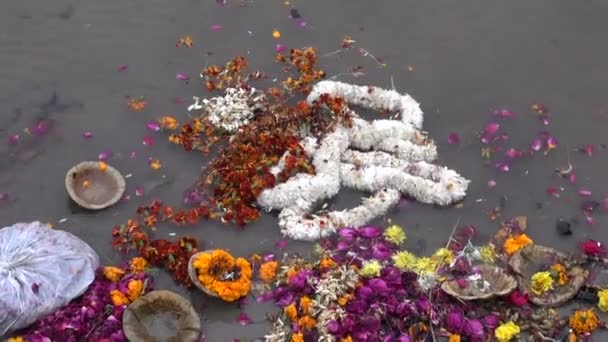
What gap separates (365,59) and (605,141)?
2.78 metres

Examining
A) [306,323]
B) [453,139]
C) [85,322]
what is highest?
[453,139]

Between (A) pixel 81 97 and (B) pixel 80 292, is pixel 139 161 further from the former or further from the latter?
(B) pixel 80 292

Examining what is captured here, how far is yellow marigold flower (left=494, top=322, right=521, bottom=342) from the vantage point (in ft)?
19.1

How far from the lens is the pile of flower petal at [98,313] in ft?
18.7

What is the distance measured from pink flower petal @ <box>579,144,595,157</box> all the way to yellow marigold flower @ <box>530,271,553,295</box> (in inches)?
69.8

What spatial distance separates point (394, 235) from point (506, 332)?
4.38 feet

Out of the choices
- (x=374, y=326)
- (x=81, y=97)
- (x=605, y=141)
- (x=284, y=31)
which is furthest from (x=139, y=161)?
(x=605, y=141)

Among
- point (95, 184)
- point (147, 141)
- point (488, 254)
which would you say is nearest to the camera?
point (488, 254)

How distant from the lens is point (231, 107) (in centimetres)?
728

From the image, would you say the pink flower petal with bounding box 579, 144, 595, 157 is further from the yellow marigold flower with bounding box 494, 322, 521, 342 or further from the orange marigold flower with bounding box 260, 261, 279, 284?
the orange marigold flower with bounding box 260, 261, 279, 284

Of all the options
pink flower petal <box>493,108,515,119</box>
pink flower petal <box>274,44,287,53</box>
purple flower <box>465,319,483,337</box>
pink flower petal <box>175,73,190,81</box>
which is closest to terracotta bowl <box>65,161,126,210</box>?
pink flower petal <box>175,73,190,81</box>

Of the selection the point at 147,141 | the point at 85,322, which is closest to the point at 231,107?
the point at 147,141

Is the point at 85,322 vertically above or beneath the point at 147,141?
beneath

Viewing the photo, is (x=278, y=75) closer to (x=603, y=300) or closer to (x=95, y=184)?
(x=95, y=184)
